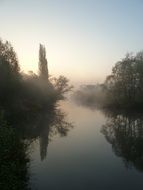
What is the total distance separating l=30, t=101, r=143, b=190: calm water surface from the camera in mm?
16406

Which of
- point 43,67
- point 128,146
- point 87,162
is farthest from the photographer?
point 43,67

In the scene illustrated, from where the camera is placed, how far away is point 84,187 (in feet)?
51.5

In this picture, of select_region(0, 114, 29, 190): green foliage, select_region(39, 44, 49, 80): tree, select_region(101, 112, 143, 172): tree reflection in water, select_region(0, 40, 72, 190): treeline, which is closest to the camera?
select_region(0, 114, 29, 190): green foliage

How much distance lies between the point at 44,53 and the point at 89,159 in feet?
204

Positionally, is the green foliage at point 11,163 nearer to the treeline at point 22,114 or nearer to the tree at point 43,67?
the treeline at point 22,114

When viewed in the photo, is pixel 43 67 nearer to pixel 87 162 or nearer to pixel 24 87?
pixel 24 87

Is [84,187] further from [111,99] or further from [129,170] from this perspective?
[111,99]

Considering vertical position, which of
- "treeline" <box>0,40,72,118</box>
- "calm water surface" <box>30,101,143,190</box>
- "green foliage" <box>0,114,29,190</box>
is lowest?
"calm water surface" <box>30,101,143,190</box>

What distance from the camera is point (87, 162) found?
21.5 meters

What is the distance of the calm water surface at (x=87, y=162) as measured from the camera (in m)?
16.4

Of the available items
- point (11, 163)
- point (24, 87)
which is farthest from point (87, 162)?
point (24, 87)

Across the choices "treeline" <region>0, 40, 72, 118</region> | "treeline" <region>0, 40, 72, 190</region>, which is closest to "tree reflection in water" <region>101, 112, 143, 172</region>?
"treeline" <region>0, 40, 72, 190</region>

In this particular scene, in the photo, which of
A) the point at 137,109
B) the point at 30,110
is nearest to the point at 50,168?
the point at 30,110

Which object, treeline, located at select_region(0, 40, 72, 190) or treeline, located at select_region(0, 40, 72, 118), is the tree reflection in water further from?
treeline, located at select_region(0, 40, 72, 118)
